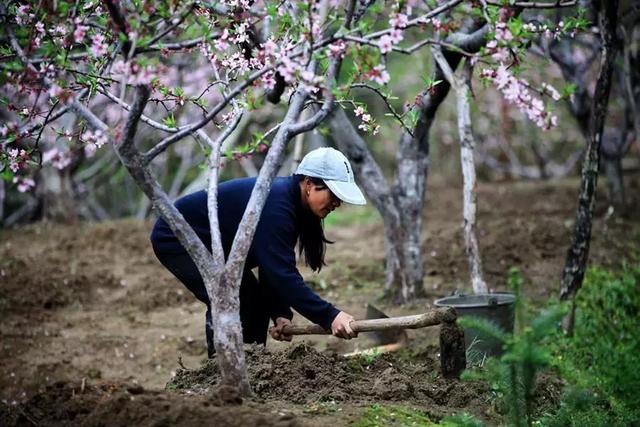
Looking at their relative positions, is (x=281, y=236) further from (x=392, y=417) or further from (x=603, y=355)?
(x=603, y=355)

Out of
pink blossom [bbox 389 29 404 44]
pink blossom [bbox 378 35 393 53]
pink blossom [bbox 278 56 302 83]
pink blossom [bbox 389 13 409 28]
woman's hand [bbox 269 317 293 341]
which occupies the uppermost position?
pink blossom [bbox 389 13 409 28]

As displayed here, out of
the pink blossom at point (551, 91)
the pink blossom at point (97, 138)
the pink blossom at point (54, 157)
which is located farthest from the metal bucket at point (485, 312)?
the pink blossom at point (54, 157)

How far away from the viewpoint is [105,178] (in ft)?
52.6

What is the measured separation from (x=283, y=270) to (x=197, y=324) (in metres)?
3.42

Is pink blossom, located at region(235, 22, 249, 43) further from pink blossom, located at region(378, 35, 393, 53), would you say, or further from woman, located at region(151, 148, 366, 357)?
pink blossom, located at region(378, 35, 393, 53)

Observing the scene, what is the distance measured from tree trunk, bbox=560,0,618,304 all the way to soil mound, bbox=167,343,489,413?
215 centimetres

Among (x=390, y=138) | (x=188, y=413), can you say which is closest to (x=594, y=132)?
(x=188, y=413)

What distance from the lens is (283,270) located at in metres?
4.36

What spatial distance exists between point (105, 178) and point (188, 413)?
43.2 ft

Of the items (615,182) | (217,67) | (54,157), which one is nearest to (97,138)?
(54,157)

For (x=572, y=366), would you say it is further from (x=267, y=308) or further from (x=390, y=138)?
(x=390, y=138)

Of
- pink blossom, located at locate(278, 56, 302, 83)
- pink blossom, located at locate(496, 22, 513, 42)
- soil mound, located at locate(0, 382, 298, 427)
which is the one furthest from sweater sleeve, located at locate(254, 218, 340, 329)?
pink blossom, located at locate(496, 22, 513, 42)

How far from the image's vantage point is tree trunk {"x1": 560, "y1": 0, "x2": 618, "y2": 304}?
6297 mm

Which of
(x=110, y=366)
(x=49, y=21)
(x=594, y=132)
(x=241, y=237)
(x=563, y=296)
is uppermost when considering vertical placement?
(x=49, y=21)
